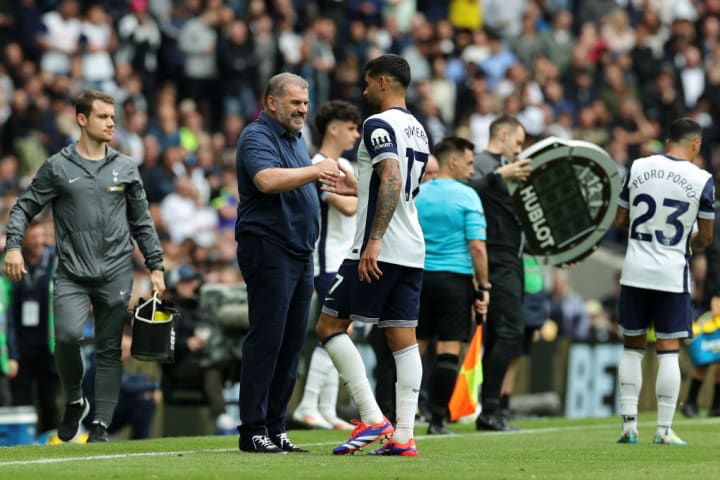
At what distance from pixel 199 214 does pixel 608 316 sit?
607cm

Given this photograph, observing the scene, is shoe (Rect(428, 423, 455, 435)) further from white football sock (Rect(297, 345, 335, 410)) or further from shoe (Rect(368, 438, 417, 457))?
shoe (Rect(368, 438, 417, 457))

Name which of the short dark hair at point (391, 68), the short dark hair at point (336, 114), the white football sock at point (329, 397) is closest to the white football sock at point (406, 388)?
the short dark hair at point (391, 68)

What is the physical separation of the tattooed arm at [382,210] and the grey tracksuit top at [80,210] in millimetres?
2657

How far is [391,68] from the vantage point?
9.97 metres

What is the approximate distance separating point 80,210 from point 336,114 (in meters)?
2.41

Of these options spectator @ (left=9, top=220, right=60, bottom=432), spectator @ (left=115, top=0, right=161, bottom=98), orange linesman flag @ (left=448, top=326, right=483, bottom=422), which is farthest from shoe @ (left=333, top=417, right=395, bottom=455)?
spectator @ (left=115, top=0, right=161, bottom=98)

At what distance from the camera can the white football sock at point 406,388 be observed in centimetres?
1000

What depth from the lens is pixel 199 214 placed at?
21.4 m

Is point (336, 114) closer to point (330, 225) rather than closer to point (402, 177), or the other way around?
point (330, 225)

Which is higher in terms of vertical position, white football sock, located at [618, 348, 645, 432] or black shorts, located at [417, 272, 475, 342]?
black shorts, located at [417, 272, 475, 342]

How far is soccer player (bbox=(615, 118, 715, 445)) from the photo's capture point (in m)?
11.9

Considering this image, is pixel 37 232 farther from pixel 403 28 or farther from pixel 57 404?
pixel 403 28

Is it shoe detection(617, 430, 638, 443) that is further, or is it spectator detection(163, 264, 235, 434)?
spectator detection(163, 264, 235, 434)

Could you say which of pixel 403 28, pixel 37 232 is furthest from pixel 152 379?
pixel 403 28
